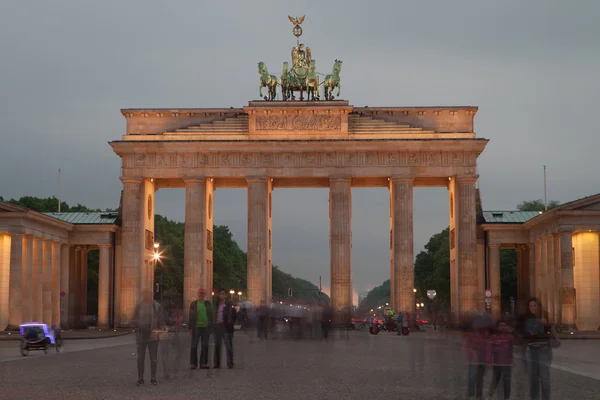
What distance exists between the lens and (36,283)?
69000mm

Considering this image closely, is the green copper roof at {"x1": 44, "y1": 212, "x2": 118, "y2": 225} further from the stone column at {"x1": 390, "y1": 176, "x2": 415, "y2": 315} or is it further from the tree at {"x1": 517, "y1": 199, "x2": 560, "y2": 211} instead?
the tree at {"x1": 517, "y1": 199, "x2": 560, "y2": 211}

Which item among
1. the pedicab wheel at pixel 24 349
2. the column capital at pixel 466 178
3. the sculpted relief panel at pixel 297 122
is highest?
the sculpted relief panel at pixel 297 122

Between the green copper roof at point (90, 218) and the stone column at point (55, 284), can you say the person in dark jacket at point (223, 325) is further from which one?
the green copper roof at point (90, 218)

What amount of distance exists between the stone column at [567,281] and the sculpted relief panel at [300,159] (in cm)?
1435

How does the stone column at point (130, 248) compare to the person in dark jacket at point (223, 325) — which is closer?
the person in dark jacket at point (223, 325)

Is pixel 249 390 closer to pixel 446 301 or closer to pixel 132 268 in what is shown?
pixel 132 268

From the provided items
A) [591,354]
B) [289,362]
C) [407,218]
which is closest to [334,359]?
[289,362]

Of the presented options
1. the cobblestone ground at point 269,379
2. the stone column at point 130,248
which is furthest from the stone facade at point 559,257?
the cobblestone ground at point 269,379

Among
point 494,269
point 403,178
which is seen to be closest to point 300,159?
point 403,178

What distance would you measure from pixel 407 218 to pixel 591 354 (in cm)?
3622

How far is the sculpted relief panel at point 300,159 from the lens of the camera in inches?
3022

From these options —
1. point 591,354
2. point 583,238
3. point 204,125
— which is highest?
point 204,125

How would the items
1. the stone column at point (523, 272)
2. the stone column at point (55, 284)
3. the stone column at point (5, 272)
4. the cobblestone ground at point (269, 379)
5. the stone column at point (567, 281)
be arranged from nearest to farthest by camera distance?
the cobblestone ground at point (269, 379)
the stone column at point (567, 281)
the stone column at point (5, 272)
the stone column at point (55, 284)
the stone column at point (523, 272)

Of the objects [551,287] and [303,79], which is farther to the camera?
[303,79]
